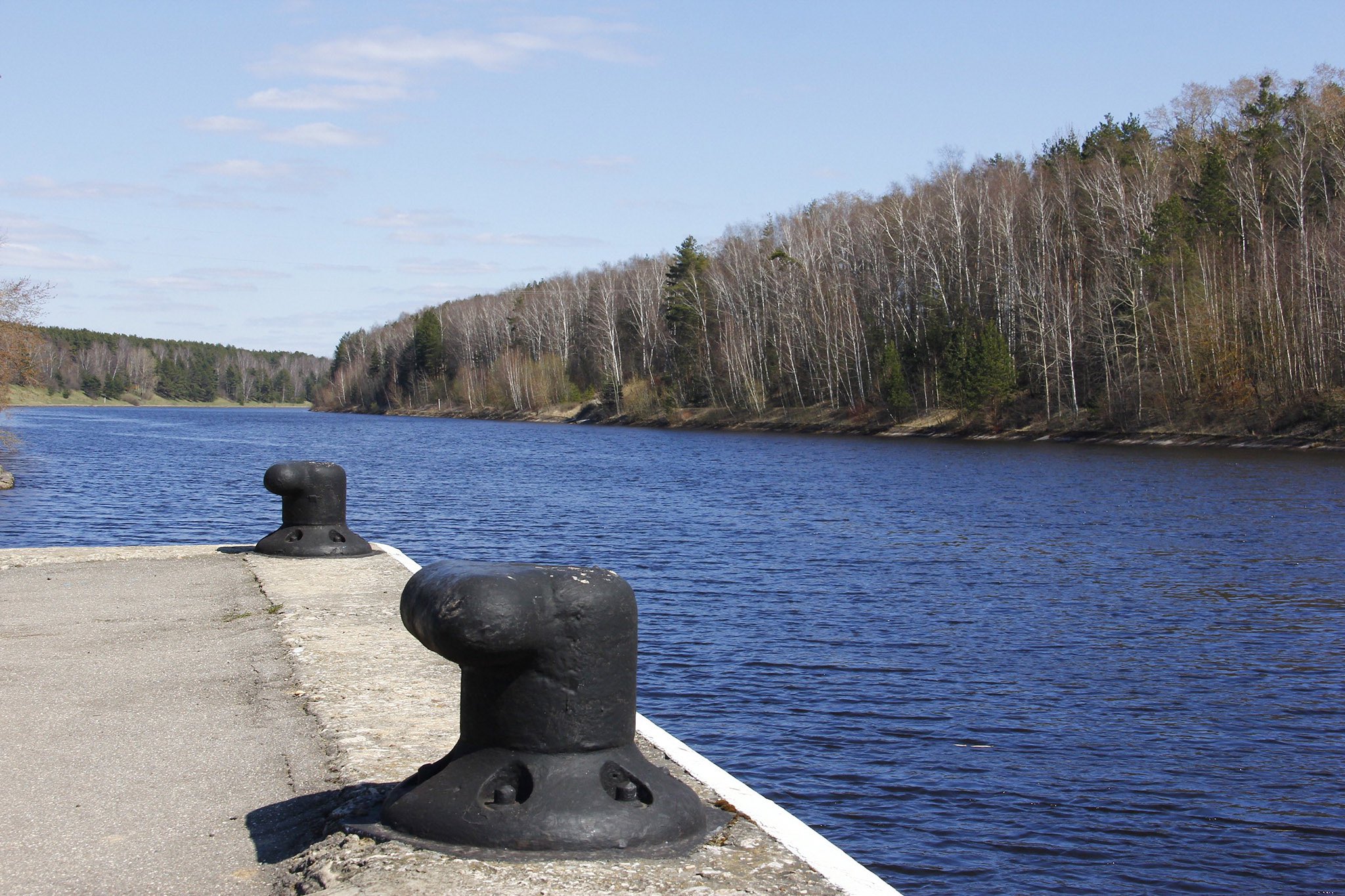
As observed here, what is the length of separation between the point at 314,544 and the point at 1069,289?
58206 millimetres

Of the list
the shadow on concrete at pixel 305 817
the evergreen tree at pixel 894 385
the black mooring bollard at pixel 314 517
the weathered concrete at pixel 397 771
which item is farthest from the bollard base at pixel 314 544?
the evergreen tree at pixel 894 385

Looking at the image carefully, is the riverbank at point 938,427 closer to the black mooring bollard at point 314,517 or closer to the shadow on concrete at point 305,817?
the black mooring bollard at point 314,517

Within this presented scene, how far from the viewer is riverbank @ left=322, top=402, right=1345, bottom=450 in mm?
Result: 50781

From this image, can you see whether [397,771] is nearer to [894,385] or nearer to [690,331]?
[894,385]

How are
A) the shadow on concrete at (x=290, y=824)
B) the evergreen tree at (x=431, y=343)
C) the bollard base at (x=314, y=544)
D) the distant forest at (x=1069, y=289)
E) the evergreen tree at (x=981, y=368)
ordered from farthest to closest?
the evergreen tree at (x=431, y=343)
the evergreen tree at (x=981, y=368)
the distant forest at (x=1069, y=289)
the bollard base at (x=314, y=544)
the shadow on concrete at (x=290, y=824)

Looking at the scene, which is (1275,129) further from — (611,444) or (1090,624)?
(1090,624)

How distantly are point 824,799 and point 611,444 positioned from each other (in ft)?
202

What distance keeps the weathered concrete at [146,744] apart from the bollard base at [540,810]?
595mm

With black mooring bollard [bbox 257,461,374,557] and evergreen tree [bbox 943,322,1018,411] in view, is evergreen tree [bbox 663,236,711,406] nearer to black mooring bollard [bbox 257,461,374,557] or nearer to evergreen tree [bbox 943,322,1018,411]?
evergreen tree [bbox 943,322,1018,411]

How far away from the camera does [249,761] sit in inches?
228

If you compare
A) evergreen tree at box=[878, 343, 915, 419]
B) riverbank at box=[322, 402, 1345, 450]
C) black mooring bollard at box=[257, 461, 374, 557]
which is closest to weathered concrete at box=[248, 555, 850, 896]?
black mooring bollard at box=[257, 461, 374, 557]

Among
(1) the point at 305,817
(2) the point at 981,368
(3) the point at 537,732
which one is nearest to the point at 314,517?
(1) the point at 305,817

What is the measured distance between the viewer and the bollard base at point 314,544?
41.5 ft

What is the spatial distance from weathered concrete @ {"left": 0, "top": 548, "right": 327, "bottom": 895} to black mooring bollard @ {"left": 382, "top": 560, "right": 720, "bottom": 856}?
2.43 feet
